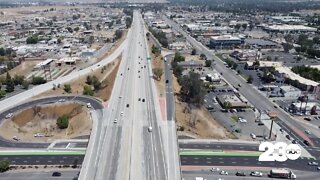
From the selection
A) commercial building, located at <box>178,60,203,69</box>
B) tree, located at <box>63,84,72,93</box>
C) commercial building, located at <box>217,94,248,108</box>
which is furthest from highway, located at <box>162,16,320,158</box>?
tree, located at <box>63,84,72,93</box>

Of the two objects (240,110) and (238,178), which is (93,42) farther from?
(238,178)

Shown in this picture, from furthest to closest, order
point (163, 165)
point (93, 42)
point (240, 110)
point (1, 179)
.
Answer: point (93, 42)
point (240, 110)
point (1, 179)
point (163, 165)

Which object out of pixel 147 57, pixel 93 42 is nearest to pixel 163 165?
pixel 147 57

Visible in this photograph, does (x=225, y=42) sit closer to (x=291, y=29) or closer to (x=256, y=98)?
(x=291, y=29)

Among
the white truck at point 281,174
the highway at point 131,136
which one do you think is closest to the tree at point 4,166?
the highway at point 131,136

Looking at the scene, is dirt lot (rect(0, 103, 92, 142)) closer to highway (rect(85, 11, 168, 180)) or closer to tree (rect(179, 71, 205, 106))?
highway (rect(85, 11, 168, 180))

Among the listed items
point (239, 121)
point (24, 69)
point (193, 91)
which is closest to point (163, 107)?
point (193, 91)
